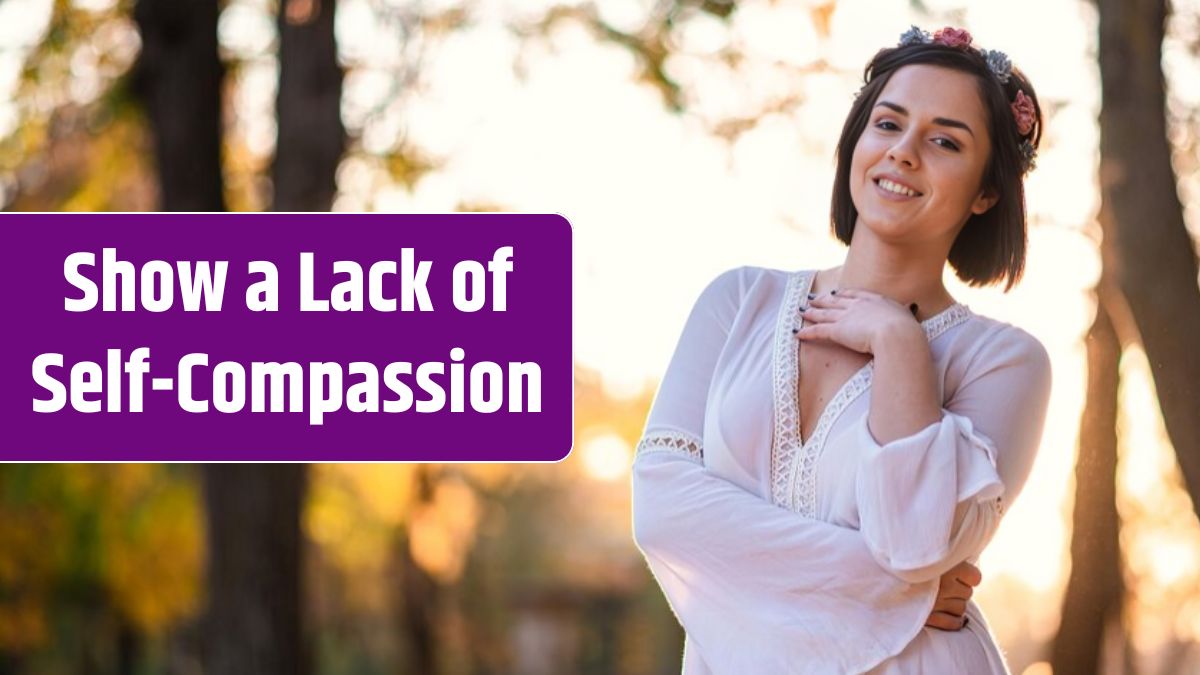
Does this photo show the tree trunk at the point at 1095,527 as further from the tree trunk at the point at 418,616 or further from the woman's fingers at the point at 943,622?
the tree trunk at the point at 418,616

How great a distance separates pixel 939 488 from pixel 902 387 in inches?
6.6

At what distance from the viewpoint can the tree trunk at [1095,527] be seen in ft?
22.2

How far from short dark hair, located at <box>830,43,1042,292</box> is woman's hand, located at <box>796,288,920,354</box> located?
20 cm

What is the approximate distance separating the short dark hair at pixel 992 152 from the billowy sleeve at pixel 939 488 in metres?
0.29

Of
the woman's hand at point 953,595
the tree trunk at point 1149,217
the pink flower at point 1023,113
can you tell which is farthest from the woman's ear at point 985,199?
the tree trunk at point 1149,217

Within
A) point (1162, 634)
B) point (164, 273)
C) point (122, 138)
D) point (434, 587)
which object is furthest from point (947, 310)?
point (1162, 634)

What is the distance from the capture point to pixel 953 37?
2.97m

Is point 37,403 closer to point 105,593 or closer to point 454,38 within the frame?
point 454,38

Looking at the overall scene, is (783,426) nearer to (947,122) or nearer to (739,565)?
(739,565)

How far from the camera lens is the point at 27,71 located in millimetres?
10656

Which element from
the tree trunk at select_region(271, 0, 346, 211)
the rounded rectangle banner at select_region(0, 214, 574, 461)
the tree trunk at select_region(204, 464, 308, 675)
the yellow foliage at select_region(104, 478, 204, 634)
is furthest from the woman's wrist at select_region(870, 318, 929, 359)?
the yellow foliage at select_region(104, 478, 204, 634)

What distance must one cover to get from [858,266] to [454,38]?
884cm

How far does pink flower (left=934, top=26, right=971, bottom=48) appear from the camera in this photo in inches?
116

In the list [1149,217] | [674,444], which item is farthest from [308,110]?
[674,444]
